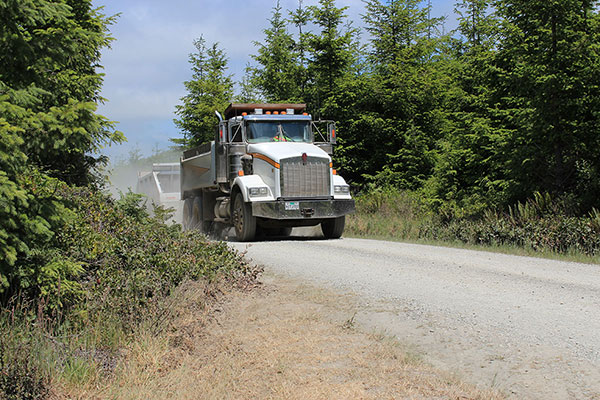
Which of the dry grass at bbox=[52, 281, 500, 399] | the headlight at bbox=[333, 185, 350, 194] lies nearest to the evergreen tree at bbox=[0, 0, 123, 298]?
the dry grass at bbox=[52, 281, 500, 399]

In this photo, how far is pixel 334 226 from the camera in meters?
15.1

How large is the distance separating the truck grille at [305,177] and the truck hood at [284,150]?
0.14 metres

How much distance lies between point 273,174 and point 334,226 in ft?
7.20

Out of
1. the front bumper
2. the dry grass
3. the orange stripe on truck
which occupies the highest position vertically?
the orange stripe on truck

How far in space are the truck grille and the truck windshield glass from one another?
58.2 inches

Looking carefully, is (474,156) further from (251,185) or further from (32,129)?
(32,129)

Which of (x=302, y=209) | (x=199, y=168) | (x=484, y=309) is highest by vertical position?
(x=199, y=168)

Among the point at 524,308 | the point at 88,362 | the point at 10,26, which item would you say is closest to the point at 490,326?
the point at 524,308

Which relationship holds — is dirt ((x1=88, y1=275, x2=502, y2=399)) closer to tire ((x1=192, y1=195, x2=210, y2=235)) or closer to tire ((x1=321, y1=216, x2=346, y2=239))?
tire ((x1=321, y1=216, x2=346, y2=239))

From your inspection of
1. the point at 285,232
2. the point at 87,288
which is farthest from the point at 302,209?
the point at 87,288

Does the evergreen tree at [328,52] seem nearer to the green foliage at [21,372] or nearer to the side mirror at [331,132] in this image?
the side mirror at [331,132]

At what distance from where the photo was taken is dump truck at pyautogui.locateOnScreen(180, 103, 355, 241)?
561 inches

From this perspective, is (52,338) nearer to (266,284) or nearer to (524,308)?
(266,284)

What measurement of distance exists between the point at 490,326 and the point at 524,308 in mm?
925
